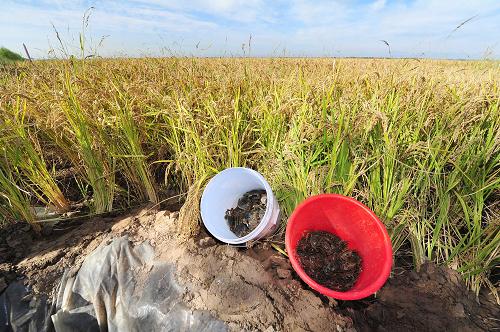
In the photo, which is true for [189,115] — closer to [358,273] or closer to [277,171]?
[277,171]

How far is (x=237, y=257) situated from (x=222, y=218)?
329 millimetres

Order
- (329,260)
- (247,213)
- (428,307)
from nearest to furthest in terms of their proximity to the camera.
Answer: (428,307)
(329,260)
(247,213)

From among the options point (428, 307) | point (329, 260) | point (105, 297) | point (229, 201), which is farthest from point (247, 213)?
point (428, 307)

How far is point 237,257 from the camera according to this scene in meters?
1.26

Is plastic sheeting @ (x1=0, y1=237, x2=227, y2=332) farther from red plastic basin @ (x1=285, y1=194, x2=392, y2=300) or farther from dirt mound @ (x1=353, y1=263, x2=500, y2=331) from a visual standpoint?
dirt mound @ (x1=353, y1=263, x2=500, y2=331)

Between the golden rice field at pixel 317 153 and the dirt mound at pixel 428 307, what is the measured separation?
10cm

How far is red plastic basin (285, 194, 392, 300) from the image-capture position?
1047mm

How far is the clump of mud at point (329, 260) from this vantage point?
121cm

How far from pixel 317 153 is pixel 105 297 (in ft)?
4.13

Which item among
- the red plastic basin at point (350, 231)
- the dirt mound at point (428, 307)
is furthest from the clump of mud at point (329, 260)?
the dirt mound at point (428, 307)

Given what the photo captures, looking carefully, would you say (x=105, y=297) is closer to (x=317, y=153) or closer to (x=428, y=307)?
(x=317, y=153)

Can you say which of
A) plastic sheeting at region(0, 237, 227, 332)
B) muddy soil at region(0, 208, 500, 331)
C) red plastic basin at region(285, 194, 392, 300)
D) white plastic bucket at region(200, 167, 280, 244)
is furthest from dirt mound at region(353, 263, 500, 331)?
plastic sheeting at region(0, 237, 227, 332)

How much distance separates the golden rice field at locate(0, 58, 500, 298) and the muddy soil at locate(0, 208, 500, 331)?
0.41 feet

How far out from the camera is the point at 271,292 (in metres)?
1.14
